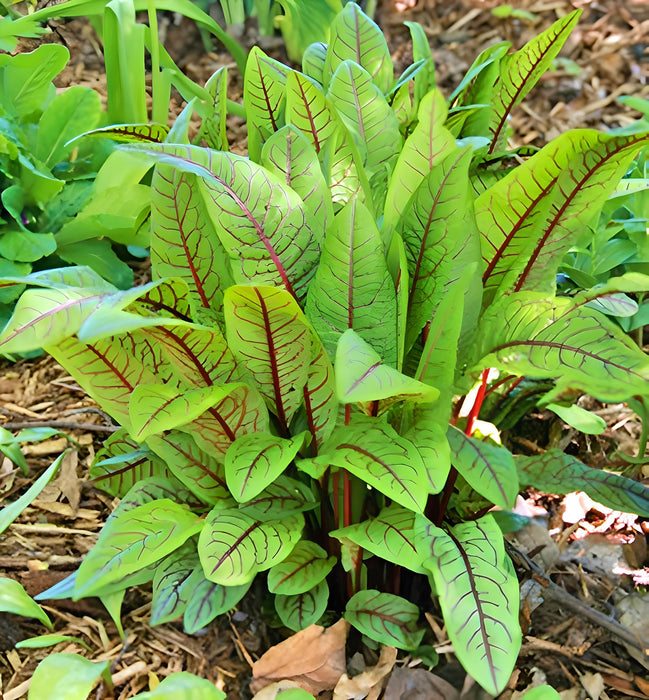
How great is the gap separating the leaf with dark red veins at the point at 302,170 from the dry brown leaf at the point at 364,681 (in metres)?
0.63

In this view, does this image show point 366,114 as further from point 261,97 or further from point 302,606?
point 302,606

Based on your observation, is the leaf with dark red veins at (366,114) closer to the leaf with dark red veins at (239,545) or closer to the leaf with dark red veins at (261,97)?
the leaf with dark red veins at (261,97)

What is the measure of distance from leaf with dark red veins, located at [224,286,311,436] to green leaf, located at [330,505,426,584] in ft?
0.63

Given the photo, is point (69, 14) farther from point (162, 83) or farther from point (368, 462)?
point (368, 462)

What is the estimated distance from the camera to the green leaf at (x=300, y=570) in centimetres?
100

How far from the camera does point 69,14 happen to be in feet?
6.49

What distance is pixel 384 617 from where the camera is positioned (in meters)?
1.05

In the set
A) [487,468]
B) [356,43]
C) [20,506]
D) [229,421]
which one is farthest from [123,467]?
[356,43]

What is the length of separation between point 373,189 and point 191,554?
0.63 metres

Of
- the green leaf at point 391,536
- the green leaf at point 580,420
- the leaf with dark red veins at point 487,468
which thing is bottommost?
the green leaf at point 391,536

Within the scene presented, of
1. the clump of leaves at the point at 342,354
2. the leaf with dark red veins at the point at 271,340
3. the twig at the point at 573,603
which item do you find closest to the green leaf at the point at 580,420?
the clump of leaves at the point at 342,354

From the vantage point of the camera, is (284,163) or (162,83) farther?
(162,83)

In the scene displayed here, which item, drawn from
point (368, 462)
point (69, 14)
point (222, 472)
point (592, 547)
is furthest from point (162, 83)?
point (592, 547)

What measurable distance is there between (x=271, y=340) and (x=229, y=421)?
151 millimetres
